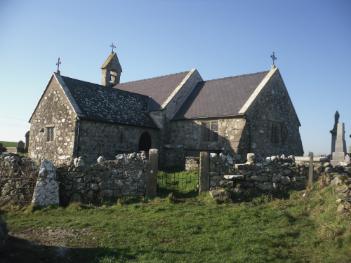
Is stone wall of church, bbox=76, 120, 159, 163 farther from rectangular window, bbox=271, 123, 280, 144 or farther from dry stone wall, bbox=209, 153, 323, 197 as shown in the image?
dry stone wall, bbox=209, 153, 323, 197

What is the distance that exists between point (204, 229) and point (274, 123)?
1902 cm

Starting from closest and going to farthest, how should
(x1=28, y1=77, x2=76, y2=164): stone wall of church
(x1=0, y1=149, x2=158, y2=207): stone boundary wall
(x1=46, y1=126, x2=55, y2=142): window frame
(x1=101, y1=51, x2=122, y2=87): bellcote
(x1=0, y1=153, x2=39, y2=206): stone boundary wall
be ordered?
(x1=0, y1=153, x2=39, y2=206): stone boundary wall < (x1=0, y1=149, x2=158, y2=207): stone boundary wall < (x1=28, y1=77, x2=76, y2=164): stone wall of church < (x1=46, y1=126, x2=55, y2=142): window frame < (x1=101, y1=51, x2=122, y2=87): bellcote

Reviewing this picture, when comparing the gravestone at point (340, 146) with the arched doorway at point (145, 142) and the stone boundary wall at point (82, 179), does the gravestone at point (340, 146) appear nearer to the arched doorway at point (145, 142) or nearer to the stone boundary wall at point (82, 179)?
the stone boundary wall at point (82, 179)

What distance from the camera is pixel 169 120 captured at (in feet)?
92.4

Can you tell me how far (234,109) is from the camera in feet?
83.4

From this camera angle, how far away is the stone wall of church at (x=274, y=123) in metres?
25.4

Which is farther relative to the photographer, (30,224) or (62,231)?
(30,224)

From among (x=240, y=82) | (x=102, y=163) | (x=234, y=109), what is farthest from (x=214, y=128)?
(x=102, y=163)

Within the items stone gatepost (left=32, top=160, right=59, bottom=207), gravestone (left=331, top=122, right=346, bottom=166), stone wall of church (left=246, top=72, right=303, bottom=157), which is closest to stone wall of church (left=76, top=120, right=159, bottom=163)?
stone wall of church (left=246, top=72, right=303, bottom=157)

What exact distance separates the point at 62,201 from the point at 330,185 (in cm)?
1008

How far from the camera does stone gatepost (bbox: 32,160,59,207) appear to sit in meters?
12.9

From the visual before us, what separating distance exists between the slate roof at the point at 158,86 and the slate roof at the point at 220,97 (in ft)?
5.82

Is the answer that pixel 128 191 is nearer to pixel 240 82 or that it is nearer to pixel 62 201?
pixel 62 201

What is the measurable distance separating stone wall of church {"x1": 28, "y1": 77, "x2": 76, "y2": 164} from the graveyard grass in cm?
1098
